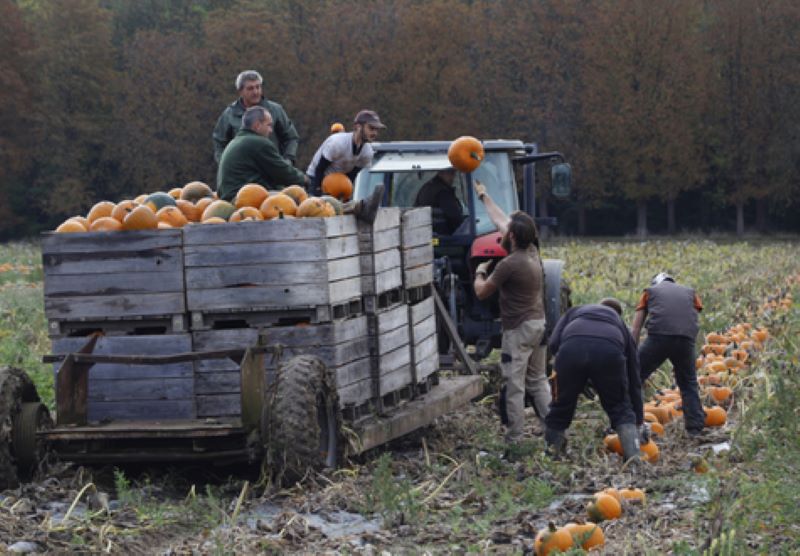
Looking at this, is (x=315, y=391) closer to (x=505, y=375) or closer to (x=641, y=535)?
(x=641, y=535)

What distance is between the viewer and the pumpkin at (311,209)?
8820 mm

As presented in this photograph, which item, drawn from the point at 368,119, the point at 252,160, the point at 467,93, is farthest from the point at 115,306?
the point at 467,93

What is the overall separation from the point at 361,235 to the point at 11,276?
23473mm

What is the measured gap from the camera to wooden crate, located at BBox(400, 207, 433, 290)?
10.1 m

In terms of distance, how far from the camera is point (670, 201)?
5522 centimetres

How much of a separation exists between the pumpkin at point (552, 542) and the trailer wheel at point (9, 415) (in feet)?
11.1

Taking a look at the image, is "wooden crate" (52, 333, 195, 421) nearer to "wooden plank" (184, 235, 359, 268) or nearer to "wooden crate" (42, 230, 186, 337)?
"wooden crate" (42, 230, 186, 337)

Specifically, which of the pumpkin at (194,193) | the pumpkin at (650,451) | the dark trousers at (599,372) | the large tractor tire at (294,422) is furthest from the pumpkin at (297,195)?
the pumpkin at (650,451)

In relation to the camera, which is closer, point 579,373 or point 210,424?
point 210,424

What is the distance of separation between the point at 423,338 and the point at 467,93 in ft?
155

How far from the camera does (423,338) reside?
10492 millimetres

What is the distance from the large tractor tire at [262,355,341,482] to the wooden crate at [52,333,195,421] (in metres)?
0.84

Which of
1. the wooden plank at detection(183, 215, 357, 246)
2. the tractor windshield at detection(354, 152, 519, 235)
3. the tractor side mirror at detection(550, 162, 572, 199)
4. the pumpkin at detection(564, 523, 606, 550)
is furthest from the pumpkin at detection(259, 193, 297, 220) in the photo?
the tractor side mirror at detection(550, 162, 572, 199)

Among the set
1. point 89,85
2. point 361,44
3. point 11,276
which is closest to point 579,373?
point 11,276
